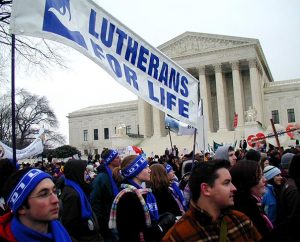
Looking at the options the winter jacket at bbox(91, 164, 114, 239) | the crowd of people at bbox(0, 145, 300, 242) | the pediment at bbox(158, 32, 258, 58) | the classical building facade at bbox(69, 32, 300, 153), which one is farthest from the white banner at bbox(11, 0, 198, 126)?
the pediment at bbox(158, 32, 258, 58)

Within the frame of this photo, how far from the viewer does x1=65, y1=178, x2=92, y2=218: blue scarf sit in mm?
4002

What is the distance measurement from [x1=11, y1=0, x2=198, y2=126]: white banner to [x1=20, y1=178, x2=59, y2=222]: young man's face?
175 cm

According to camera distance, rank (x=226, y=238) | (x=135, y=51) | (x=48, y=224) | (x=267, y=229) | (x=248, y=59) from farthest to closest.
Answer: (x=248, y=59) → (x=135, y=51) → (x=267, y=229) → (x=48, y=224) → (x=226, y=238)

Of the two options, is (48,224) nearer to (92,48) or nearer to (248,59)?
(92,48)

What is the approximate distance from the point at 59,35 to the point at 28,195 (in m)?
1.86

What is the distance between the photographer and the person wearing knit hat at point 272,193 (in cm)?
475

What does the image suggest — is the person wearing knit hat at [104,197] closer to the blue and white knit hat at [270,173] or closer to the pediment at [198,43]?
the blue and white knit hat at [270,173]

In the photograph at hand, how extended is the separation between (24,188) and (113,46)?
2.16 metres

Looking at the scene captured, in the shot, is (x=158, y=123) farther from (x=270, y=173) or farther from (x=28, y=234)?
(x=28, y=234)

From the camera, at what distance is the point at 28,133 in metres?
57.7

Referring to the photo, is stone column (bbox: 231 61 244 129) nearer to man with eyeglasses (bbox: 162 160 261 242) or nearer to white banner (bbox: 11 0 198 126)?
white banner (bbox: 11 0 198 126)

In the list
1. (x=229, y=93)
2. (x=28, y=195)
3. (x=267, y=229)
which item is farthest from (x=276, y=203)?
(x=229, y=93)

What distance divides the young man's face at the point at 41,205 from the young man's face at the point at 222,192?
3.74 feet

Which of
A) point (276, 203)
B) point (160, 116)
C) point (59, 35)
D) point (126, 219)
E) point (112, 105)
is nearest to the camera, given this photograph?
point (126, 219)
